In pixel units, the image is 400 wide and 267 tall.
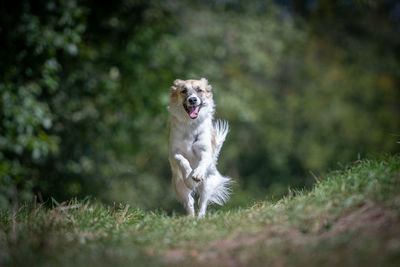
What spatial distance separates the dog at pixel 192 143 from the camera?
249 inches

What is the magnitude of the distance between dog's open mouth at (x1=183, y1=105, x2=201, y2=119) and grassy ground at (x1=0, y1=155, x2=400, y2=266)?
1.48 meters

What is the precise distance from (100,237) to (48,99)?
776 centimetres

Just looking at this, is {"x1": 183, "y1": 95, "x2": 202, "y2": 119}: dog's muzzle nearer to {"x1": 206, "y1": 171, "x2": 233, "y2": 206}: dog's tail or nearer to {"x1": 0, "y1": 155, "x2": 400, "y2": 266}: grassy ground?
{"x1": 206, "y1": 171, "x2": 233, "y2": 206}: dog's tail

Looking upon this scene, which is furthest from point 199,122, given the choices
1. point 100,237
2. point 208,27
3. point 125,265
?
point 208,27

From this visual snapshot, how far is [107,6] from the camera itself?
1166cm

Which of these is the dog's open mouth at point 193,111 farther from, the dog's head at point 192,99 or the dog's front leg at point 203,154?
the dog's front leg at point 203,154

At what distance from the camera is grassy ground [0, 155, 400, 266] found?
137 inches

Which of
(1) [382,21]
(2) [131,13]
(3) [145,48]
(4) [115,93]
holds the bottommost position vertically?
(4) [115,93]

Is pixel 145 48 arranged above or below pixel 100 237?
above

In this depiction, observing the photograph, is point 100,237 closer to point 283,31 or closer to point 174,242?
point 174,242

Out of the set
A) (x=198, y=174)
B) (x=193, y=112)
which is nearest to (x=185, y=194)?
(x=198, y=174)

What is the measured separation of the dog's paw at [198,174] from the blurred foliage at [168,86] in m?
2.01

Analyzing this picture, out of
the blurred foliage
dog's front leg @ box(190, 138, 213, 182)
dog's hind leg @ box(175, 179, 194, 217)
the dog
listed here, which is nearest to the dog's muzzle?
the dog

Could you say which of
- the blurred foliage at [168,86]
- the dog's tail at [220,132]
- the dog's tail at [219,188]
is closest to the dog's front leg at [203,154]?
the dog's tail at [219,188]
